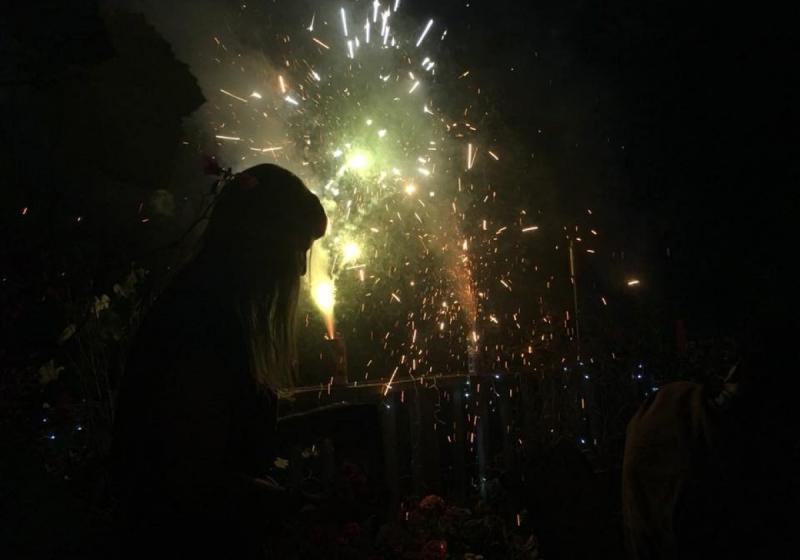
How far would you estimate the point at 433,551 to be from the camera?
3.69m

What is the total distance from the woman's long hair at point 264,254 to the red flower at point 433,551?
2287mm

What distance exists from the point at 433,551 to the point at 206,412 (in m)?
2.84

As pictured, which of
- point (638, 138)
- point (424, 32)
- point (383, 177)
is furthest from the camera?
point (638, 138)

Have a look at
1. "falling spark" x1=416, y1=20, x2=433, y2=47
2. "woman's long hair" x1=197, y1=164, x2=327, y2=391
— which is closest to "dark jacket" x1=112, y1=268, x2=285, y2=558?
"woman's long hair" x1=197, y1=164, x2=327, y2=391

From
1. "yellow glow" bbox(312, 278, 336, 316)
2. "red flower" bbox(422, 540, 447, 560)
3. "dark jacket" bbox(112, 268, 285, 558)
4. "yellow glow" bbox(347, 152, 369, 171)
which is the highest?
"yellow glow" bbox(347, 152, 369, 171)

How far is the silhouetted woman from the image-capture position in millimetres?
1361

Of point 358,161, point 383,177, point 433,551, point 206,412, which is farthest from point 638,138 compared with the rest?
point 206,412

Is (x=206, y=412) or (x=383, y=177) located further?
(x=383, y=177)

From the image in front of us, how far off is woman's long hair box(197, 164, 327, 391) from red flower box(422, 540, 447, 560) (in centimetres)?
229

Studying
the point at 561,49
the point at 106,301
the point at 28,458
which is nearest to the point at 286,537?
the point at 28,458

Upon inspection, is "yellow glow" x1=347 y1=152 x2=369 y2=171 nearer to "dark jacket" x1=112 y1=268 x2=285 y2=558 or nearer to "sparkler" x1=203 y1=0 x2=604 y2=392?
"sparkler" x1=203 y1=0 x2=604 y2=392

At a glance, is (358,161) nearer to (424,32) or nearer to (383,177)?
(383,177)

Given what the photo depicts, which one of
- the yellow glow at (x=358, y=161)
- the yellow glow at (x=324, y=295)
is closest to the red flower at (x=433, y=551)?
the yellow glow at (x=324, y=295)

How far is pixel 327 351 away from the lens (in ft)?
20.1
